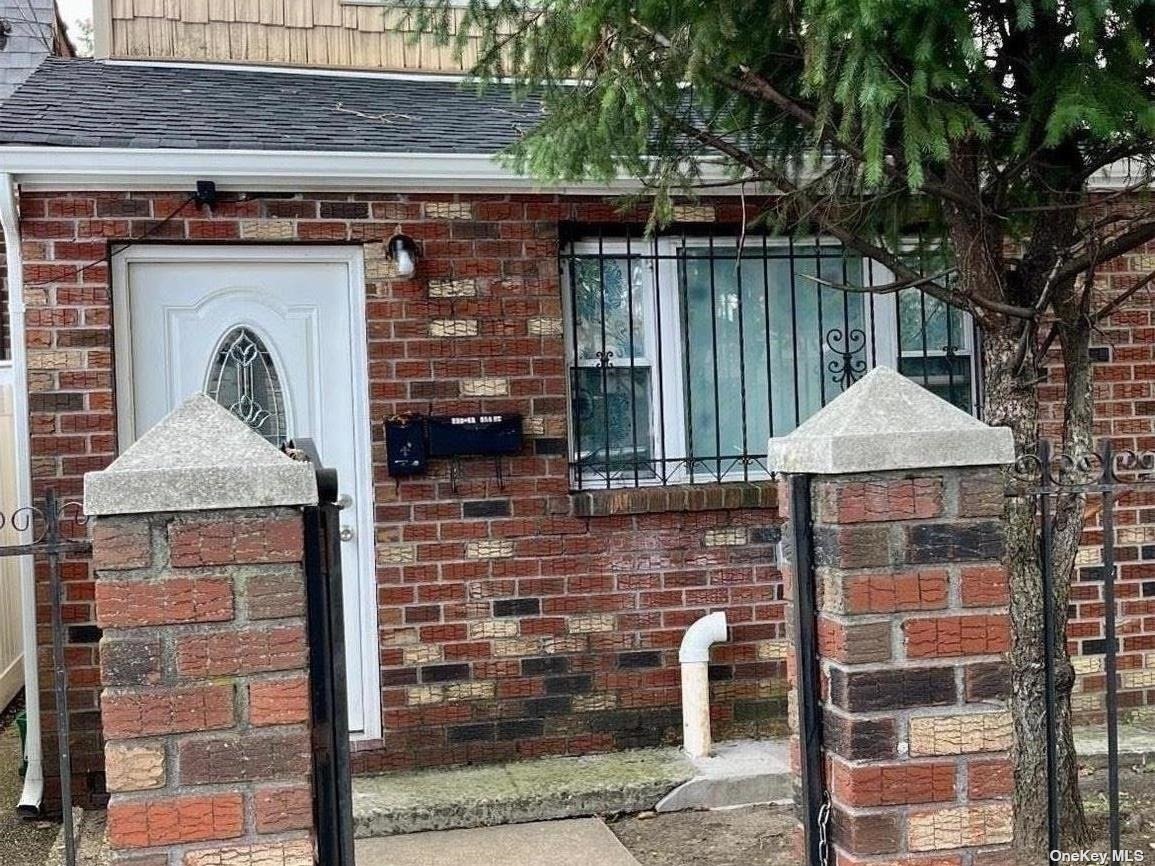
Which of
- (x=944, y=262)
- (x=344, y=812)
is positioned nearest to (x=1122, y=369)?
(x=944, y=262)

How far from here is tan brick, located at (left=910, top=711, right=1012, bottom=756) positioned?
8.53 feet

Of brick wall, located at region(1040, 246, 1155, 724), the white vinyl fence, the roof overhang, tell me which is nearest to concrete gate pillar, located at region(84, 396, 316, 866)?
the roof overhang

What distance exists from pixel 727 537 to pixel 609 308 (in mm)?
1232

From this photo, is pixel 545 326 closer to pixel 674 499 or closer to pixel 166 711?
pixel 674 499

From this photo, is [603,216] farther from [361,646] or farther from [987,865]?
[987,865]

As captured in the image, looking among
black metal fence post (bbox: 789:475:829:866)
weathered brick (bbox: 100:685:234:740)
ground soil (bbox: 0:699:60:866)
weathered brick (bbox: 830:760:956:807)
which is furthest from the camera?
ground soil (bbox: 0:699:60:866)

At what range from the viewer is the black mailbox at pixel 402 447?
551 cm

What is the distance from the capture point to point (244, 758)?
2445 mm

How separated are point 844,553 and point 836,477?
0.16 meters

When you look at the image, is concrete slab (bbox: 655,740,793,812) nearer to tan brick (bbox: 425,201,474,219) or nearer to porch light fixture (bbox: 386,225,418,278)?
porch light fixture (bbox: 386,225,418,278)

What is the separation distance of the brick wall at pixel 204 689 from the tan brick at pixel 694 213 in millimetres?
3801

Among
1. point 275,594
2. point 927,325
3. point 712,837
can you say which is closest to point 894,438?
point 275,594

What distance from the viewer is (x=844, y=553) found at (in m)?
2.57

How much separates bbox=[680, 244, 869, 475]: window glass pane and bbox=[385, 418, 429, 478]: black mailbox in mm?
1348
